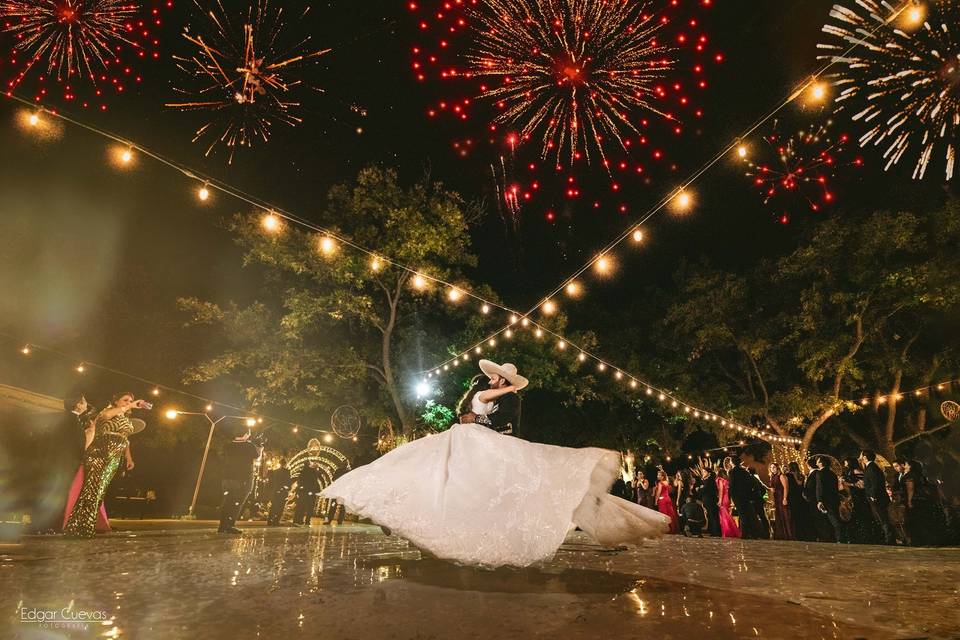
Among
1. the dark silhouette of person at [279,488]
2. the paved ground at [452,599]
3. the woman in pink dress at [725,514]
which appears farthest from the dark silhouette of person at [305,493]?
the woman in pink dress at [725,514]

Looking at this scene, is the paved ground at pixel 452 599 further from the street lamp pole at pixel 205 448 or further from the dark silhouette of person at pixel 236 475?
the street lamp pole at pixel 205 448

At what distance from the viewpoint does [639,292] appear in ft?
67.5

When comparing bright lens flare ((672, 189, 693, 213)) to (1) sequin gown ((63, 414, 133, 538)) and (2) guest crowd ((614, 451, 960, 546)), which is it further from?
(1) sequin gown ((63, 414, 133, 538))

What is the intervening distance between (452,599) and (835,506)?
9404 mm

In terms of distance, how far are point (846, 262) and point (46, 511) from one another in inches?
743

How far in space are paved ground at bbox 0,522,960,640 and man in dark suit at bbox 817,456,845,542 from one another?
568cm

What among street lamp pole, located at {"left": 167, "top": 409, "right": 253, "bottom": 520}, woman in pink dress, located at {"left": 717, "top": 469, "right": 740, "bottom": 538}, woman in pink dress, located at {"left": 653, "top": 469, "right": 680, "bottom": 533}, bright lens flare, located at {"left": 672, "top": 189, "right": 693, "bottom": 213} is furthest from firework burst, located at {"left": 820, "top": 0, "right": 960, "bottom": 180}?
street lamp pole, located at {"left": 167, "top": 409, "right": 253, "bottom": 520}

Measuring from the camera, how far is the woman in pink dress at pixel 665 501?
12438 mm

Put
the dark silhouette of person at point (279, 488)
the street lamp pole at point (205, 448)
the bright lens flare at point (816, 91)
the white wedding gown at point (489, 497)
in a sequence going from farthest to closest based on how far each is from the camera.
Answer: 1. the street lamp pole at point (205, 448)
2. the dark silhouette of person at point (279, 488)
3. the bright lens flare at point (816, 91)
4. the white wedding gown at point (489, 497)

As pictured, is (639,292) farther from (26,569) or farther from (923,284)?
(26,569)

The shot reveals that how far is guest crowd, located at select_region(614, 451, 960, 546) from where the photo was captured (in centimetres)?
799

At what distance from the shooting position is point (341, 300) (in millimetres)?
12594

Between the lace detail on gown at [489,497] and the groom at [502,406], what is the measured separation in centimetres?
38

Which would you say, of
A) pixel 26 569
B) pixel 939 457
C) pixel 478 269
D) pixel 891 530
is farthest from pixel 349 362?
pixel 939 457
